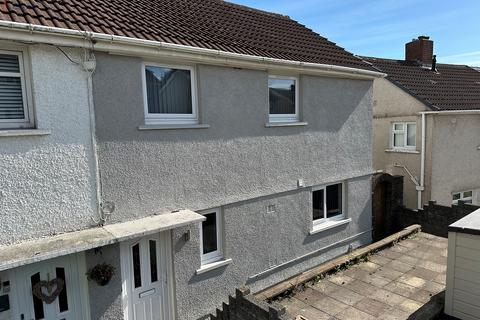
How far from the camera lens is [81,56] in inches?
228

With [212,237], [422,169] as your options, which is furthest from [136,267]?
[422,169]

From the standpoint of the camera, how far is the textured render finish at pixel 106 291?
6.17m

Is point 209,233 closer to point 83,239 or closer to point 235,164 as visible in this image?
point 235,164

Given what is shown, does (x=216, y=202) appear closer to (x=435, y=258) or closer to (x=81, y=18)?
(x=81, y=18)

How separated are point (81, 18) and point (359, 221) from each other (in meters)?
10.5

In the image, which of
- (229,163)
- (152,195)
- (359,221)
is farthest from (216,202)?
(359,221)

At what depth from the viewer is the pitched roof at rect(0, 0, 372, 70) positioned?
5992 mm

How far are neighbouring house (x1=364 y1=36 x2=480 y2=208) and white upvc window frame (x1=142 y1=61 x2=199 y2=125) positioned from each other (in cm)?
1179

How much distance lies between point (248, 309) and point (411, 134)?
12850 millimetres

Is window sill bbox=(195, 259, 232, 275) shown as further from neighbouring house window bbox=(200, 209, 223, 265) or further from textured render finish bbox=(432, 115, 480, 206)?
textured render finish bbox=(432, 115, 480, 206)

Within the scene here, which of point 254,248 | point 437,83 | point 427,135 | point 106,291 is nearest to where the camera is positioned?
point 106,291

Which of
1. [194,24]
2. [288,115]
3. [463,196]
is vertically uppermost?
[194,24]

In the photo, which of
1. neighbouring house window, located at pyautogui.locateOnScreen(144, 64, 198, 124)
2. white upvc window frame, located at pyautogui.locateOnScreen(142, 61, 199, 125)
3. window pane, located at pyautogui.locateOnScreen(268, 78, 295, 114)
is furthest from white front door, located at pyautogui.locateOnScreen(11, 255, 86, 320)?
window pane, located at pyautogui.locateOnScreen(268, 78, 295, 114)

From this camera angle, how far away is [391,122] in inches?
653
